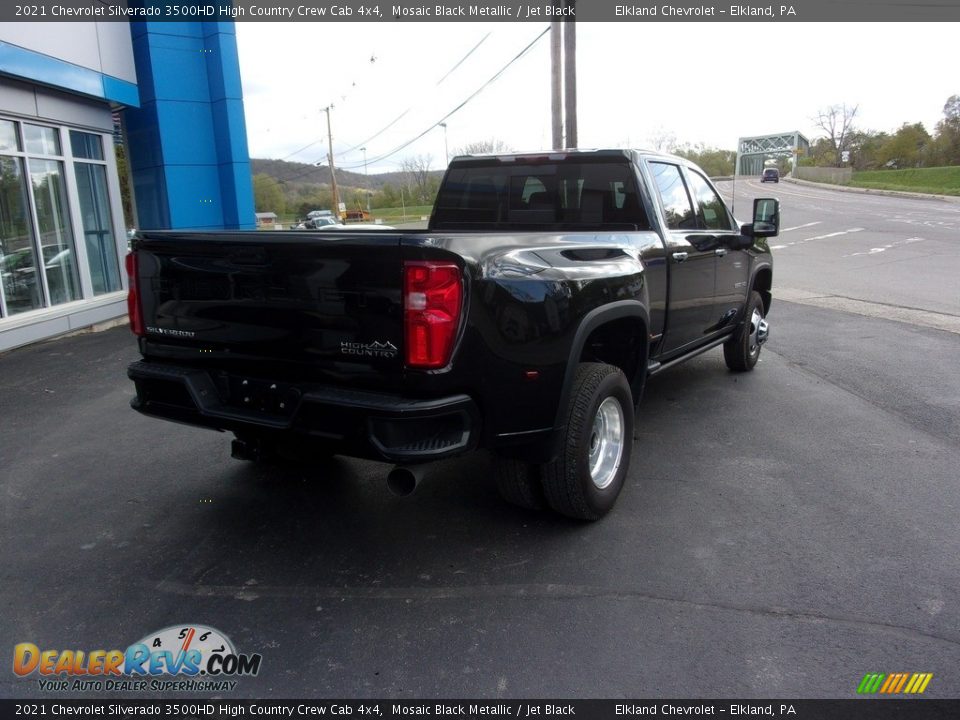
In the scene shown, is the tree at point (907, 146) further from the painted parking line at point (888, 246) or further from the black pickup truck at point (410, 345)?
the black pickup truck at point (410, 345)

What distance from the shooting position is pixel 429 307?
2.92m

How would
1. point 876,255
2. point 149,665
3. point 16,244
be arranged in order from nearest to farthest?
point 149,665
point 16,244
point 876,255

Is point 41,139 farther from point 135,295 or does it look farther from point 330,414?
point 330,414

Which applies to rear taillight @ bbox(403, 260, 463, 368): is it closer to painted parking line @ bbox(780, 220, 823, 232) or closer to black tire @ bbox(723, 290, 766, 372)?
black tire @ bbox(723, 290, 766, 372)

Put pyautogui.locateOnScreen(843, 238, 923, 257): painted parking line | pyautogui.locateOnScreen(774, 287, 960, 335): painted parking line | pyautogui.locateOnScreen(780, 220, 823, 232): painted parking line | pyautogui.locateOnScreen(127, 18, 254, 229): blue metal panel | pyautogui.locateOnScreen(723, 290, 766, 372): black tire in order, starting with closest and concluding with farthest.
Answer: pyautogui.locateOnScreen(723, 290, 766, 372): black tire → pyautogui.locateOnScreen(774, 287, 960, 335): painted parking line → pyautogui.locateOnScreen(127, 18, 254, 229): blue metal panel → pyautogui.locateOnScreen(843, 238, 923, 257): painted parking line → pyautogui.locateOnScreen(780, 220, 823, 232): painted parking line

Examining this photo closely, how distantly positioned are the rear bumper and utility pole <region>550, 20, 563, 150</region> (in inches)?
540

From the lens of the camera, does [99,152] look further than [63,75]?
Yes

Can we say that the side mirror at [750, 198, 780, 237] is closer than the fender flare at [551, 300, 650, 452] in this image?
No

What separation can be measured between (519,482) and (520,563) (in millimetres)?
418

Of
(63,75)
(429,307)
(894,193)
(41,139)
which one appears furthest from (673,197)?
(894,193)

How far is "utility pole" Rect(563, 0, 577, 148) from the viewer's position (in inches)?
585

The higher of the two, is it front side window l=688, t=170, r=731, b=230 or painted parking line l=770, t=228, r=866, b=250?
front side window l=688, t=170, r=731, b=230

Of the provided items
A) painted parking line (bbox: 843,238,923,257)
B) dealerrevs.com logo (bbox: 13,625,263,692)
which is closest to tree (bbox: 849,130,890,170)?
painted parking line (bbox: 843,238,923,257)

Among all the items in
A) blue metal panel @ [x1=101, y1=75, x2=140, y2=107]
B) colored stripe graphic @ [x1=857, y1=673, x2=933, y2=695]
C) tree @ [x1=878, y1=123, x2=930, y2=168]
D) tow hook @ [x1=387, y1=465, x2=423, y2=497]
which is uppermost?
tree @ [x1=878, y1=123, x2=930, y2=168]
